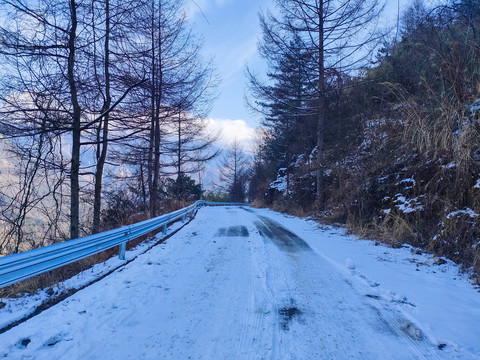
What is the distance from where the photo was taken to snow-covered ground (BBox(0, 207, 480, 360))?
97.0 inches

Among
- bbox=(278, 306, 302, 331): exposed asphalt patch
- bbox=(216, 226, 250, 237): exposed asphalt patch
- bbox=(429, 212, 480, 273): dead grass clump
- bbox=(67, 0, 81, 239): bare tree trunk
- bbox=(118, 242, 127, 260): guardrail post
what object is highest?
bbox=(67, 0, 81, 239): bare tree trunk

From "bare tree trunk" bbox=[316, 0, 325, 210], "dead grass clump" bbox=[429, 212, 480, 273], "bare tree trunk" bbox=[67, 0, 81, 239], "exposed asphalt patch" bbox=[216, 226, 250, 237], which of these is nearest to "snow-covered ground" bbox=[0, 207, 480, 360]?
"dead grass clump" bbox=[429, 212, 480, 273]

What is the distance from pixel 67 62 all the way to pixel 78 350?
229 inches

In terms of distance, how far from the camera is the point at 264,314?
123 inches

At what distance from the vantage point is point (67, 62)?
602 centimetres

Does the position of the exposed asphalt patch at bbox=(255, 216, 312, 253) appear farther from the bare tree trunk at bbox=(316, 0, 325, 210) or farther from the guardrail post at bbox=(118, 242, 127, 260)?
the bare tree trunk at bbox=(316, 0, 325, 210)

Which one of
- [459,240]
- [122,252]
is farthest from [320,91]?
[122,252]

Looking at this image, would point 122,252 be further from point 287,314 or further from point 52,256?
point 287,314

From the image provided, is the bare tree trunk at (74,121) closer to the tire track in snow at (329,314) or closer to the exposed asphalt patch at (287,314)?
the tire track in snow at (329,314)

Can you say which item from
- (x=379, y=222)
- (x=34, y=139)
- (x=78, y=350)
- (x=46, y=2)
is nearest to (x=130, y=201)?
(x=34, y=139)

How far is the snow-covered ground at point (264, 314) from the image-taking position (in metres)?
2.46

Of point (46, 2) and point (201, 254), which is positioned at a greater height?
point (46, 2)

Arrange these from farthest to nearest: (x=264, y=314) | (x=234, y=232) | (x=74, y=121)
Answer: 1. (x=234, y=232)
2. (x=74, y=121)
3. (x=264, y=314)

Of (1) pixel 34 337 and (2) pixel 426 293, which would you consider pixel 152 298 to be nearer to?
(1) pixel 34 337
